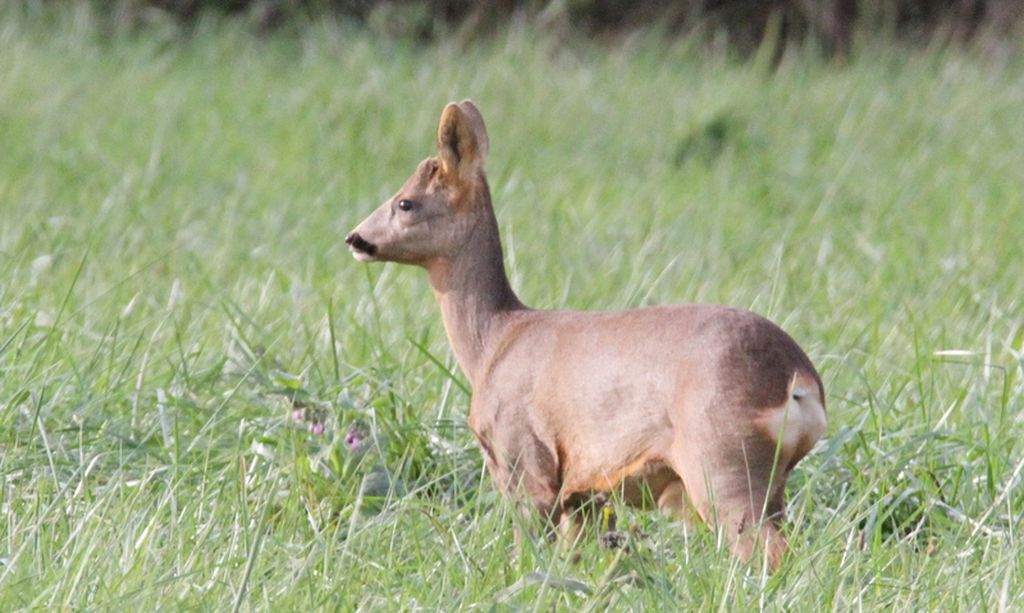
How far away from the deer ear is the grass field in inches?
18.7

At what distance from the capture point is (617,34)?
11070mm

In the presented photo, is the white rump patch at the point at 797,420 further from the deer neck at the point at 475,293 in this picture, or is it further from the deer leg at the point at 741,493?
the deer neck at the point at 475,293

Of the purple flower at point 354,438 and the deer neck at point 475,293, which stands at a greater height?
the deer neck at point 475,293

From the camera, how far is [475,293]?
133 inches

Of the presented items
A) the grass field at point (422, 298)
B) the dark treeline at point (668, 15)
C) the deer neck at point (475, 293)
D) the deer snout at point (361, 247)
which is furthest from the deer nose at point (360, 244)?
the dark treeline at point (668, 15)

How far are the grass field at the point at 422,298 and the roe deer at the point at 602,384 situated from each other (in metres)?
0.10

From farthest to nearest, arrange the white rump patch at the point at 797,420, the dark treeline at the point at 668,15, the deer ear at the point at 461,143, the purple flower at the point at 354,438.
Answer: the dark treeline at the point at 668,15 < the purple flower at the point at 354,438 < the deer ear at the point at 461,143 < the white rump patch at the point at 797,420

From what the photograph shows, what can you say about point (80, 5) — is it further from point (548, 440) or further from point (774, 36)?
point (548, 440)

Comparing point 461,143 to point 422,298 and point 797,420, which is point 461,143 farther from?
point 422,298

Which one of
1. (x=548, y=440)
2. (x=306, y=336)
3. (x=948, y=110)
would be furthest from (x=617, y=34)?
(x=548, y=440)

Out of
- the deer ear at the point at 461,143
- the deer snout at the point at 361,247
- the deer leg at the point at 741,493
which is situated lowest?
the deer leg at the point at 741,493

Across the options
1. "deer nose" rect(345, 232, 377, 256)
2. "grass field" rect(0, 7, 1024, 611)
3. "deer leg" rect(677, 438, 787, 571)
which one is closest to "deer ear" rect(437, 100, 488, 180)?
"deer nose" rect(345, 232, 377, 256)

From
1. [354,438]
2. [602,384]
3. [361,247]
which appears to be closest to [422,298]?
[354,438]

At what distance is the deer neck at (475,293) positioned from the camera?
337cm
